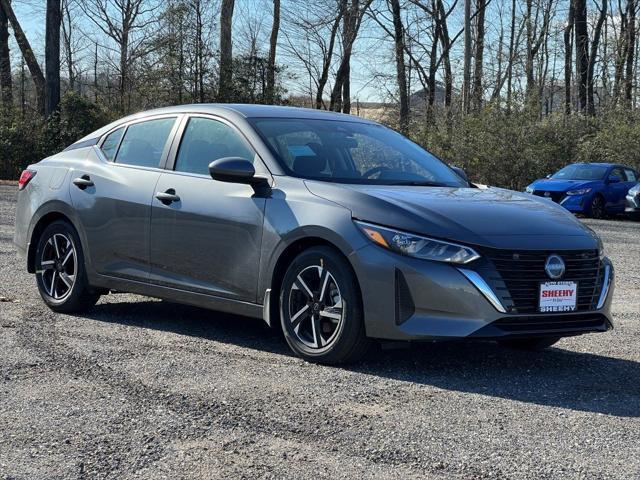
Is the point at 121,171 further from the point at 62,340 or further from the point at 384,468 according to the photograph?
the point at 384,468

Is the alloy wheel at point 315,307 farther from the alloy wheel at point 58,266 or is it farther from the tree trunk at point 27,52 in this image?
the tree trunk at point 27,52

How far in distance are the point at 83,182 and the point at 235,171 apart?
181 cm

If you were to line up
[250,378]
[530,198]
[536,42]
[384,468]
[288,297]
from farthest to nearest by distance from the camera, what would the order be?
[536,42], [530,198], [288,297], [250,378], [384,468]

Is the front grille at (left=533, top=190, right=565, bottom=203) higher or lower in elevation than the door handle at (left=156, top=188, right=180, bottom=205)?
lower

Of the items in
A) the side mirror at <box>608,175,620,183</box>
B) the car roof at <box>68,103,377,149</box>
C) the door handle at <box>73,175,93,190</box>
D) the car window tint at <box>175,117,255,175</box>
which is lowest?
the side mirror at <box>608,175,620,183</box>

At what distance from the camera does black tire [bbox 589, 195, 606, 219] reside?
76.3 feet

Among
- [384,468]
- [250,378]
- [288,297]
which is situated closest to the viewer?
[384,468]

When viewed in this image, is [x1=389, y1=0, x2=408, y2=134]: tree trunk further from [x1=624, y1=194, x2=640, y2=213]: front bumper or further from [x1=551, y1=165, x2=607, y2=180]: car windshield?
[x1=624, y1=194, x2=640, y2=213]: front bumper

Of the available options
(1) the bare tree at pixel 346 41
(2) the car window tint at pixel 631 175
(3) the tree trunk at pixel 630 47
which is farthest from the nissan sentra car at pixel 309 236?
(1) the bare tree at pixel 346 41

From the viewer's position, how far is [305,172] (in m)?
6.33

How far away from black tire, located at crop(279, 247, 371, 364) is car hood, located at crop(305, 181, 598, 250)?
36 centimetres

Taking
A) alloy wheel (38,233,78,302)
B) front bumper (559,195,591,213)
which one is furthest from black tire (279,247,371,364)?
front bumper (559,195,591,213)

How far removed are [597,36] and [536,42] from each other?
3.15m

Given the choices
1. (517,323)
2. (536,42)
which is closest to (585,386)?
A: (517,323)
